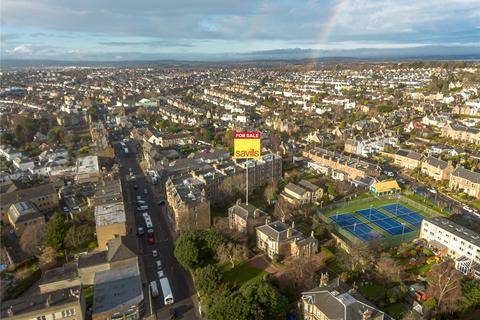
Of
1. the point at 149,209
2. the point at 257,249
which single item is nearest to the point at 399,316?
the point at 257,249

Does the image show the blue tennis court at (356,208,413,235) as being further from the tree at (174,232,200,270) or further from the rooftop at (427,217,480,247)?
the tree at (174,232,200,270)

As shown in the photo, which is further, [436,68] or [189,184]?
[436,68]

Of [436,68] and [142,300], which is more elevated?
[436,68]

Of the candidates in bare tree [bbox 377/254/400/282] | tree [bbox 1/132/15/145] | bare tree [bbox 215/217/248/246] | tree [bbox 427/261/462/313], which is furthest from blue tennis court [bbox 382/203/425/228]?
tree [bbox 1/132/15/145]

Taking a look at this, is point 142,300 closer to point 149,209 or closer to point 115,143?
A: point 149,209

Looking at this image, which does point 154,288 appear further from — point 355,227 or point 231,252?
point 355,227
